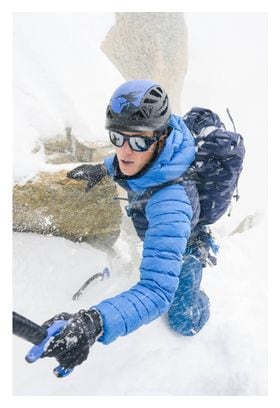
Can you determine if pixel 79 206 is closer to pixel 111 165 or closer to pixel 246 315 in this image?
pixel 111 165

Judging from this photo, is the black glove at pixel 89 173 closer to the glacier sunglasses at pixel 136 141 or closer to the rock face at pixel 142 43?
the glacier sunglasses at pixel 136 141

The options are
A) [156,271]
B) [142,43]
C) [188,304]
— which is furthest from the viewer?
[142,43]

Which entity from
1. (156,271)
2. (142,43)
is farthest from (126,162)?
(142,43)

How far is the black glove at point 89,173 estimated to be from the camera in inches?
196

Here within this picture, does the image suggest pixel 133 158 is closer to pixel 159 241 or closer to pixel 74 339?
pixel 159 241

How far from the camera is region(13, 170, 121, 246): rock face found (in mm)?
4840

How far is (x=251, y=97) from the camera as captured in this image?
28078mm

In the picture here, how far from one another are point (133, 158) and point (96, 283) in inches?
84.0

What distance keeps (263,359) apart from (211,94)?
26814 mm

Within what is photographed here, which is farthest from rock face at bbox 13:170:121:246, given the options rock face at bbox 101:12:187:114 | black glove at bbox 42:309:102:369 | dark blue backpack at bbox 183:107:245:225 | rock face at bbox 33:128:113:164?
rock face at bbox 101:12:187:114

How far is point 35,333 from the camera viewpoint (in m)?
2.39

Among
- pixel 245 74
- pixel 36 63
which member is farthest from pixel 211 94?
pixel 36 63

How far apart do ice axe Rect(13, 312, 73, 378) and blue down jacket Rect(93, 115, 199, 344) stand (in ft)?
1.08

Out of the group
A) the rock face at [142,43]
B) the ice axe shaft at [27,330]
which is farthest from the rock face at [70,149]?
the rock face at [142,43]
